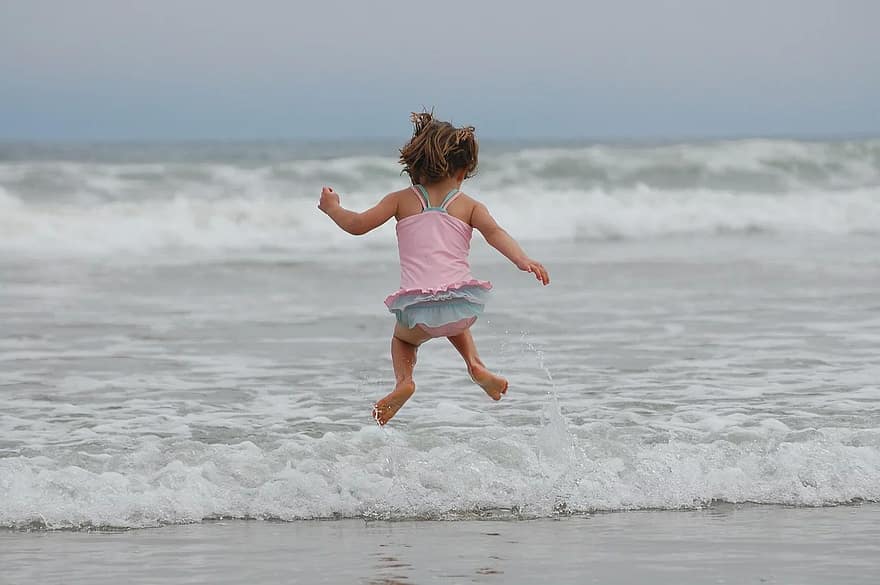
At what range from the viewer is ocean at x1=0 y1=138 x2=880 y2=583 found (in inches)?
191

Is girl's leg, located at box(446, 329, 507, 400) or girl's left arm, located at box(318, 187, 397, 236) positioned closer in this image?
girl's left arm, located at box(318, 187, 397, 236)

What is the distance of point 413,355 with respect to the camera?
5547 mm

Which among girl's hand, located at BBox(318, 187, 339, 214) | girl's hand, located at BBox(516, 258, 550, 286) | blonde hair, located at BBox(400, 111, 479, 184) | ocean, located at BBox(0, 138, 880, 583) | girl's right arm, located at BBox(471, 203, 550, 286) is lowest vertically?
ocean, located at BBox(0, 138, 880, 583)

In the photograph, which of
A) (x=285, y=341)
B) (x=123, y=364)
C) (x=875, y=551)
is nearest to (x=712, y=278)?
(x=285, y=341)

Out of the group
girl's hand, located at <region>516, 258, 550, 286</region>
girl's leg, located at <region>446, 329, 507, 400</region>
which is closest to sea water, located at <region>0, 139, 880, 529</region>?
girl's leg, located at <region>446, 329, 507, 400</region>

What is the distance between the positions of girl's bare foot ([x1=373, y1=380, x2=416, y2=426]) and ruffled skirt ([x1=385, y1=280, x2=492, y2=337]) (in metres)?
0.27

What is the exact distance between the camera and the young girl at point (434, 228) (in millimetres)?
5266

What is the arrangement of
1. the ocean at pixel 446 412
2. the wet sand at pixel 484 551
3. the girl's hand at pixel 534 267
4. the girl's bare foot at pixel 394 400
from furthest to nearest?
1. the girl's bare foot at pixel 394 400
2. the girl's hand at pixel 534 267
3. the ocean at pixel 446 412
4. the wet sand at pixel 484 551

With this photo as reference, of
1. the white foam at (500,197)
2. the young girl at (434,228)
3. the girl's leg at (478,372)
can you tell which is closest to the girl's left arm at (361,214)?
the young girl at (434,228)

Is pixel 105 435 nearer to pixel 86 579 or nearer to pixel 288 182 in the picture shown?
pixel 86 579

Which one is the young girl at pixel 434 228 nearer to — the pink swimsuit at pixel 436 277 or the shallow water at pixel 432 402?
the pink swimsuit at pixel 436 277

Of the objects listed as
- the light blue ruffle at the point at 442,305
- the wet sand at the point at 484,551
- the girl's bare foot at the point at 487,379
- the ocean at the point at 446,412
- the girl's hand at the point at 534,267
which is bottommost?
the wet sand at the point at 484,551

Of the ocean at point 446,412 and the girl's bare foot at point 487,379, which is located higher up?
the girl's bare foot at point 487,379

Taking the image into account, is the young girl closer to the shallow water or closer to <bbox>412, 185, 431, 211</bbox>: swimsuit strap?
<bbox>412, 185, 431, 211</bbox>: swimsuit strap
